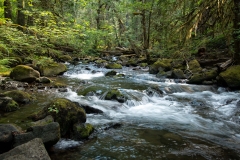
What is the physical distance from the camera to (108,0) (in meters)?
21.8

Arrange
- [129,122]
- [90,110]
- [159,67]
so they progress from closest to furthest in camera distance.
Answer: [129,122] → [90,110] → [159,67]

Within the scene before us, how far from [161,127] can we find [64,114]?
97.1 inches

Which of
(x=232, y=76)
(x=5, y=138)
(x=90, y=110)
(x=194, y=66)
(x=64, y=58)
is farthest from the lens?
(x=64, y=58)

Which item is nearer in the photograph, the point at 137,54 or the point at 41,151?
the point at 41,151

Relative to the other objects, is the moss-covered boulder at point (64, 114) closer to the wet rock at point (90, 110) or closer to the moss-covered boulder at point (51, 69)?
the wet rock at point (90, 110)

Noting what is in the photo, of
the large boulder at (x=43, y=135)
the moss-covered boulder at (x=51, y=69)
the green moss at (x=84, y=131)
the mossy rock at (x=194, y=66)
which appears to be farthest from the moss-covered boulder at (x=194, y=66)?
the large boulder at (x=43, y=135)

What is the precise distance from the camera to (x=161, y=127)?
5473 mm

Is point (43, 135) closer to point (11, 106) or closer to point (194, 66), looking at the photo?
point (11, 106)

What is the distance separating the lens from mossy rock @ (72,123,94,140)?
14.6 ft

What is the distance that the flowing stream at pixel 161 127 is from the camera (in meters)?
4.00

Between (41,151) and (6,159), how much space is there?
45 centimetres

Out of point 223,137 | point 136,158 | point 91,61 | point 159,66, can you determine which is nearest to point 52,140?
point 136,158

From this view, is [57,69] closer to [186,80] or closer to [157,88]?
[157,88]

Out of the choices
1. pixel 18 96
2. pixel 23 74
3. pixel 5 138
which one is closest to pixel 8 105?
pixel 18 96
